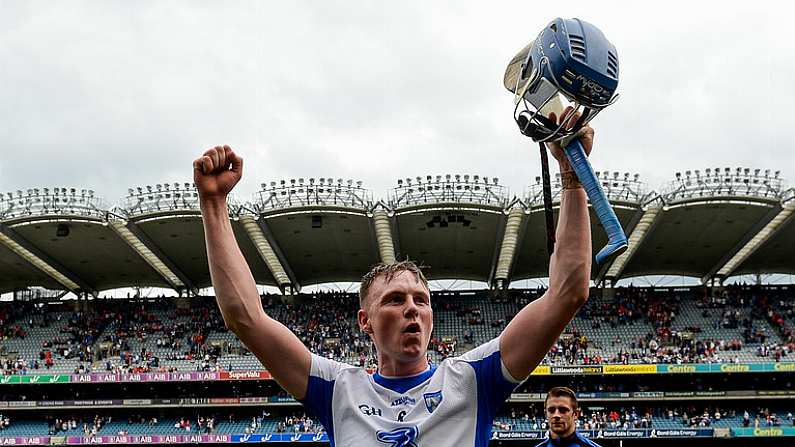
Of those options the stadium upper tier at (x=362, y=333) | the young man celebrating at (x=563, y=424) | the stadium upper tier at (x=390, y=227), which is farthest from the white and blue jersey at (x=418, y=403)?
the stadium upper tier at (x=362, y=333)

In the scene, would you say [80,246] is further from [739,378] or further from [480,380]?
[480,380]

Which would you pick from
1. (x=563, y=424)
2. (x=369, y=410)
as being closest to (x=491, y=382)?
(x=369, y=410)

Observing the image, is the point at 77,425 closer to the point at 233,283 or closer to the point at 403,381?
the point at 233,283

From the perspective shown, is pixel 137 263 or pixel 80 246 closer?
pixel 80 246

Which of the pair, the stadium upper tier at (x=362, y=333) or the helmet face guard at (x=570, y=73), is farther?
the stadium upper tier at (x=362, y=333)

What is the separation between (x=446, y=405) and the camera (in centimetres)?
284

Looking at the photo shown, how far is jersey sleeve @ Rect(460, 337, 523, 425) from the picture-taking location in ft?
9.52

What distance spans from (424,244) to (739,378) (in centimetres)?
1593

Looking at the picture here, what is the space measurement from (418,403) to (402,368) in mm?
155

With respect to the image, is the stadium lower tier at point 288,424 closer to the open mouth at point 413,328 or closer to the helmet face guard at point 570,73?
the open mouth at point 413,328

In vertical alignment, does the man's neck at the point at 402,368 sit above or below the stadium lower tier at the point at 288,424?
below

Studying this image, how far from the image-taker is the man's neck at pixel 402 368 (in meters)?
2.95

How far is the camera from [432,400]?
2.86 m

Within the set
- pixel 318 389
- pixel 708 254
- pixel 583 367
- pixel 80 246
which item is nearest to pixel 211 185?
pixel 318 389
